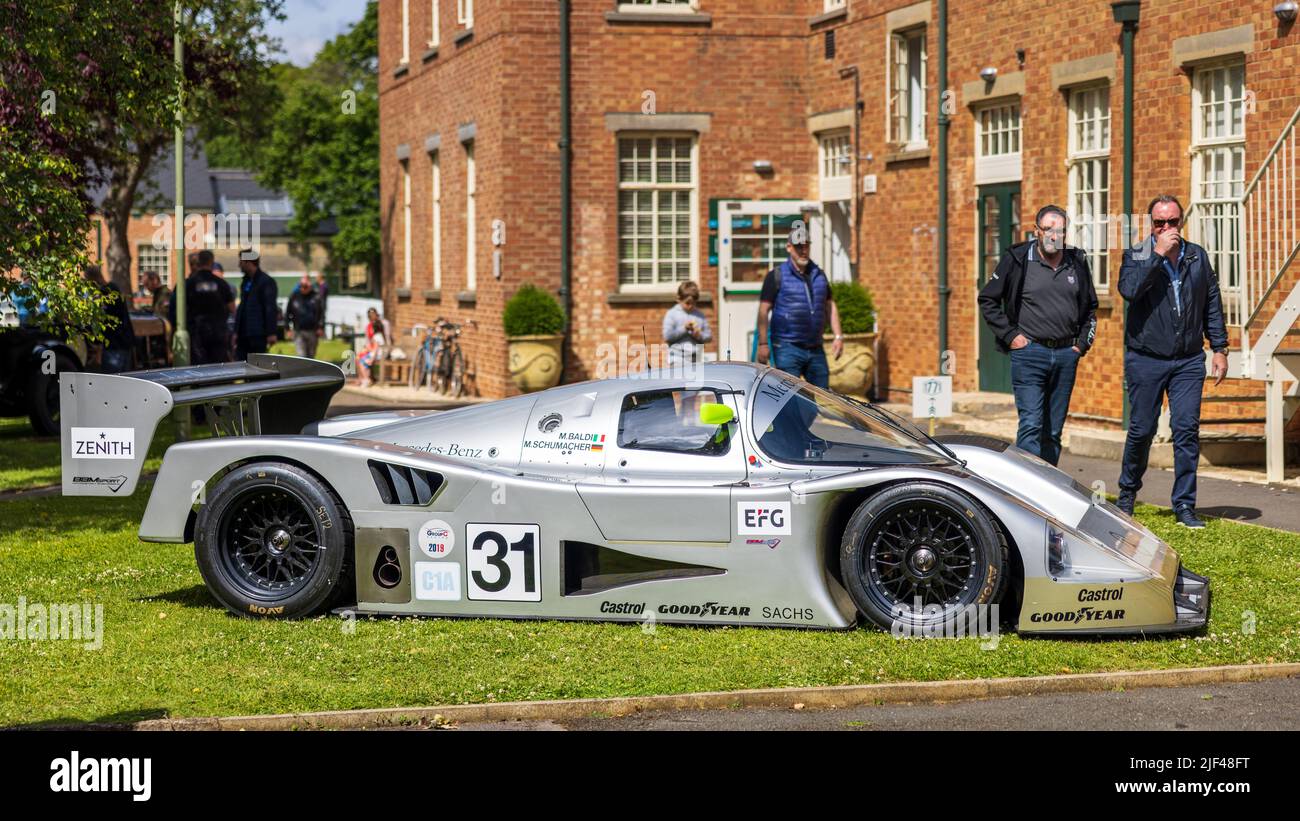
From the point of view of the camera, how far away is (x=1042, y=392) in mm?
10586

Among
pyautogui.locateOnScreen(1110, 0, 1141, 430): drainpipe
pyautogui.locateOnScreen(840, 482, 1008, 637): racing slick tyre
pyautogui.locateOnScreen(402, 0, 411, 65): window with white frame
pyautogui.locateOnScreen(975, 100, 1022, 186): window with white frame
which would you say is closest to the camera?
pyautogui.locateOnScreen(840, 482, 1008, 637): racing slick tyre

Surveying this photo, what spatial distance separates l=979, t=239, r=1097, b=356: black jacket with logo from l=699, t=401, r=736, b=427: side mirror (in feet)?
10.5

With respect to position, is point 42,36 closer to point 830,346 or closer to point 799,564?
point 799,564

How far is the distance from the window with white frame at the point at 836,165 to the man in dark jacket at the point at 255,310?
7.75 meters

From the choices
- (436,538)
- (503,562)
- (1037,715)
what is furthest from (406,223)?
(1037,715)

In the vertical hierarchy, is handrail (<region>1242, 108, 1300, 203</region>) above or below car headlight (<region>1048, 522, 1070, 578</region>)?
above

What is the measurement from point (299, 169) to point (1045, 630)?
2664 inches

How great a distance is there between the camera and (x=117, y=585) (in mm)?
9234

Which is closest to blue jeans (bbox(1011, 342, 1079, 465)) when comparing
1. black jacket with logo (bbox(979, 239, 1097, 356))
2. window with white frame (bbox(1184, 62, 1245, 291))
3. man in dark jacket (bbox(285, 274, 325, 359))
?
black jacket with logo (bbox(979, 239, 1097, 356))

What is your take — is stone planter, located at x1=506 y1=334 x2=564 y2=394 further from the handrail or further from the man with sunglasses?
the man with sunglasses

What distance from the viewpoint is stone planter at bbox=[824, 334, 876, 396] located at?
20.2 meters

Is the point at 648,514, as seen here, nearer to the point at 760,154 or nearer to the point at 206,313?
the point at 206,313

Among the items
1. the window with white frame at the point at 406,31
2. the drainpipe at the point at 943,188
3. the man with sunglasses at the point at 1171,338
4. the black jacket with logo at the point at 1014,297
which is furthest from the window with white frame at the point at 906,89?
the window with white frame at the point at 406,31

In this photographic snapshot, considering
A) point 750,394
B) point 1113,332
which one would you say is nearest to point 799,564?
point 750,394
